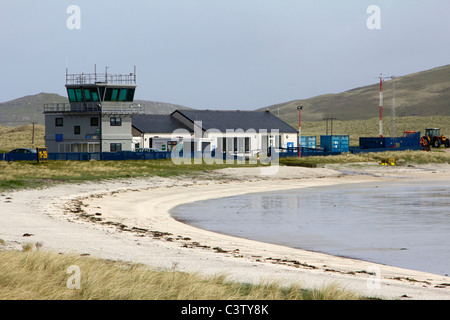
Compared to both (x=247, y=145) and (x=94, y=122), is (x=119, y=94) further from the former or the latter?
(x=247, y=145)

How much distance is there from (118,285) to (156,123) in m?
70.2

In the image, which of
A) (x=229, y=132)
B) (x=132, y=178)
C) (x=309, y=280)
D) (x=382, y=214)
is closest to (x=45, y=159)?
(x=132, y=178)

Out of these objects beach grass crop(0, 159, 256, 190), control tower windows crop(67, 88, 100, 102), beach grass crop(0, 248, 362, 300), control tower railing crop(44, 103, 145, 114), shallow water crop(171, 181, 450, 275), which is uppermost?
control tower windows crop(67, 88, 100, 102)

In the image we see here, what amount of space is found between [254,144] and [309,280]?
69.5m

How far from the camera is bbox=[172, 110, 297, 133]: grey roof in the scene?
8294cm

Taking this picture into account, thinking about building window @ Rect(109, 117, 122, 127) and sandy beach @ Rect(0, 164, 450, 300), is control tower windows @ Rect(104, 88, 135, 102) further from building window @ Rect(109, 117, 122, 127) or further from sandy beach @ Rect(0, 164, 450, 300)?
sandy beach @ Rect(0, 164, 450, 300)

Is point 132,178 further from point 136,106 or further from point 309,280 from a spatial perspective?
point 309,280

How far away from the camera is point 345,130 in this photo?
190625 millimetres

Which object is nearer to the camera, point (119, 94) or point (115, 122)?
point (115, 122)

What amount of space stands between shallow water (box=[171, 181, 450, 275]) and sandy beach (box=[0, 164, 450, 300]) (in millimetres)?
1491

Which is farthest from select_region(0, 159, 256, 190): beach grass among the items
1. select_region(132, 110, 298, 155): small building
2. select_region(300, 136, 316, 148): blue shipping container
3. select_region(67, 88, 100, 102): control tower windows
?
select_region(300, 136, 316, 148): blue shipping container

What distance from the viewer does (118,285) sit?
39.1 feet

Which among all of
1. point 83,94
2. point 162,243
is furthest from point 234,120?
point 162,243
